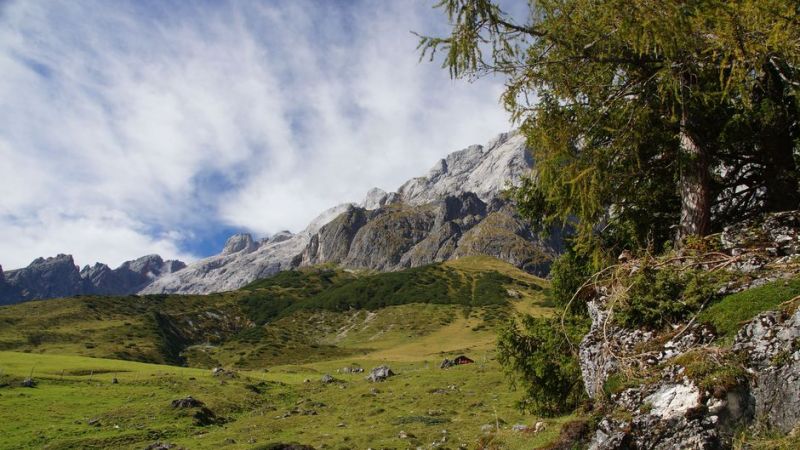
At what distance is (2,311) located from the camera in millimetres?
142250

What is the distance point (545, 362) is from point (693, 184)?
26.5 feet

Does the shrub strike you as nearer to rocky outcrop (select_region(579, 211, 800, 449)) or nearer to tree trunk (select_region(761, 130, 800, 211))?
tree trunk (select_region(761, 130, 800, 211))

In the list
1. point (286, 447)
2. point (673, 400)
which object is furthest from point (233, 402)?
point (673, 400)

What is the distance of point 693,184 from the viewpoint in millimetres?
11117

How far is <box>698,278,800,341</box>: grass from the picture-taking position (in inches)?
303

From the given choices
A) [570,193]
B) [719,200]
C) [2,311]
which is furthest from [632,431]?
[2,311]

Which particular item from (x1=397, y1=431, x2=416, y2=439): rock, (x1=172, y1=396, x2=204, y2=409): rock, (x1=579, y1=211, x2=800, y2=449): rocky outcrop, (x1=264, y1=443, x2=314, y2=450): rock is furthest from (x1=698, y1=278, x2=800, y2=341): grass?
(x1=172, y1=396, x2=204, y2=409): rock

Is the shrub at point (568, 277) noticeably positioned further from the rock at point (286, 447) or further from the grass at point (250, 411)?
the rock at point (286, 447)

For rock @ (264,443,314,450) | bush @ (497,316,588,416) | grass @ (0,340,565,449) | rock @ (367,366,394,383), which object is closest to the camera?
bush @ (497,316,588,416)

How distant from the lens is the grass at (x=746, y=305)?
25.3ft

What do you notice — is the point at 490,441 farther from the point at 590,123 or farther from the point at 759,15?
the point at 759,15

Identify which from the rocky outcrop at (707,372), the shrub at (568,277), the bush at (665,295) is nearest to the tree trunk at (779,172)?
the rocky outcrop at (707,372)

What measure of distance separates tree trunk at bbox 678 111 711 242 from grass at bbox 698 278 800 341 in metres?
2.78

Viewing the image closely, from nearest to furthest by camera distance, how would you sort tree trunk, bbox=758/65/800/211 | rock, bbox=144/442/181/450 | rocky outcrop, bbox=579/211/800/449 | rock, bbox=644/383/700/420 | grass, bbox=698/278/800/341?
rocky outcrop, bbox=579/211/800/449 → rock, bbox=644/383/700/420 → grass, bbox=698/278/800/341 → tree trunk, bbox=758/65/800/211 → rock, bbox=144/442/181/450
